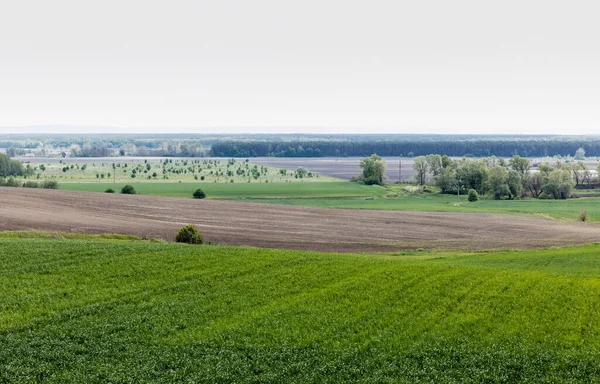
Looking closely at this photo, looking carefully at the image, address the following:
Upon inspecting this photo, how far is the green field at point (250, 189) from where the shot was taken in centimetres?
10292

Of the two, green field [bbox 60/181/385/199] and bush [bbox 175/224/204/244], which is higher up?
bush [bbox 175/224/204/244]

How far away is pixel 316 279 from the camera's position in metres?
29.6

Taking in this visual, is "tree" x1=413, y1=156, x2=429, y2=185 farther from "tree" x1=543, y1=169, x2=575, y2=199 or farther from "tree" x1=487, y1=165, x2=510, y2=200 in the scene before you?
"tree" x1=543, y1=169, x2=575, y2=199

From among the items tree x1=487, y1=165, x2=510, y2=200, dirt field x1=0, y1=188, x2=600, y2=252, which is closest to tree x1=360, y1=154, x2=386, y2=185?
tree x1=487, y1=165, x2=510, y2=200

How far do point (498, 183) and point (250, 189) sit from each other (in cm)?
4252

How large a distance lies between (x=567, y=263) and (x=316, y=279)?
17.2m

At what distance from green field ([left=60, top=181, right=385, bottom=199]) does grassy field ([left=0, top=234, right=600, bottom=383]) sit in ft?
224

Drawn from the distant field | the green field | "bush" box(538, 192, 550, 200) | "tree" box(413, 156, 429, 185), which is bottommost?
"bush" box(538, 192, 550, 200)

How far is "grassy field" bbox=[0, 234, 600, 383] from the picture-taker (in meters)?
19.7

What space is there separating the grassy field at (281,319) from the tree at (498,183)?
7766cm

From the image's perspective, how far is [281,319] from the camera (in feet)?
78.0

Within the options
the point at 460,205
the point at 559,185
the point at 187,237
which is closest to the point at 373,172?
the point at 559,185

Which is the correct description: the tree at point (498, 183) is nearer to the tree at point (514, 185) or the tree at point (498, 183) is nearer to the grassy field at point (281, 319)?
the tree at point (514, 185)

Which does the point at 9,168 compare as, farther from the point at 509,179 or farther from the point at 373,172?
the point at 509,179
